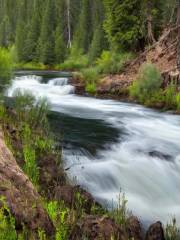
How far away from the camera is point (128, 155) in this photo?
11.0m

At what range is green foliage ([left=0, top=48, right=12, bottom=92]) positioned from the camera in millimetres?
13125

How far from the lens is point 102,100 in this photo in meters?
21.8

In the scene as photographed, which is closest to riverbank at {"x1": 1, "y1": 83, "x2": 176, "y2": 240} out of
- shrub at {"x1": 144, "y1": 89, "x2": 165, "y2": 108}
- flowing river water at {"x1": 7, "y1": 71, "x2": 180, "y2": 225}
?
flowing river water at {"x1": 7, "y1": 71, "x2": 180, "y2": 225}

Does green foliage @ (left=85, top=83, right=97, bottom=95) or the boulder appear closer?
the boulder

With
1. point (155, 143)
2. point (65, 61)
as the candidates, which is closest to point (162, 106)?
point (155, 143)

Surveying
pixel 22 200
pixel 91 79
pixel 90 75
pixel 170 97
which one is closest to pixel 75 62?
pixel 90 75

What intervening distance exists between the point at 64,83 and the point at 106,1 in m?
6.29

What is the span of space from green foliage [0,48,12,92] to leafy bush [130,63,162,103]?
8533mm

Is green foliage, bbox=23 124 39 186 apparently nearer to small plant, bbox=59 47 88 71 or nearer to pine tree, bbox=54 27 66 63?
small plant, bbox=59 47 88 71

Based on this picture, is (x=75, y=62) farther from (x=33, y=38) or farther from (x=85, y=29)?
(x=33, y=38)

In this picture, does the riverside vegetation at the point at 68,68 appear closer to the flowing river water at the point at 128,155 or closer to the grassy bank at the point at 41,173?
the grassy bank at the point at 41,173

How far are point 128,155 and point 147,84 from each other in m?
9.84

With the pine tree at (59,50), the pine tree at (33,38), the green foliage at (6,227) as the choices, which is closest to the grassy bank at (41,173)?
the green foliage at (6,227)

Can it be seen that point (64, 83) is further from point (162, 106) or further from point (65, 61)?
point (65, 61)
